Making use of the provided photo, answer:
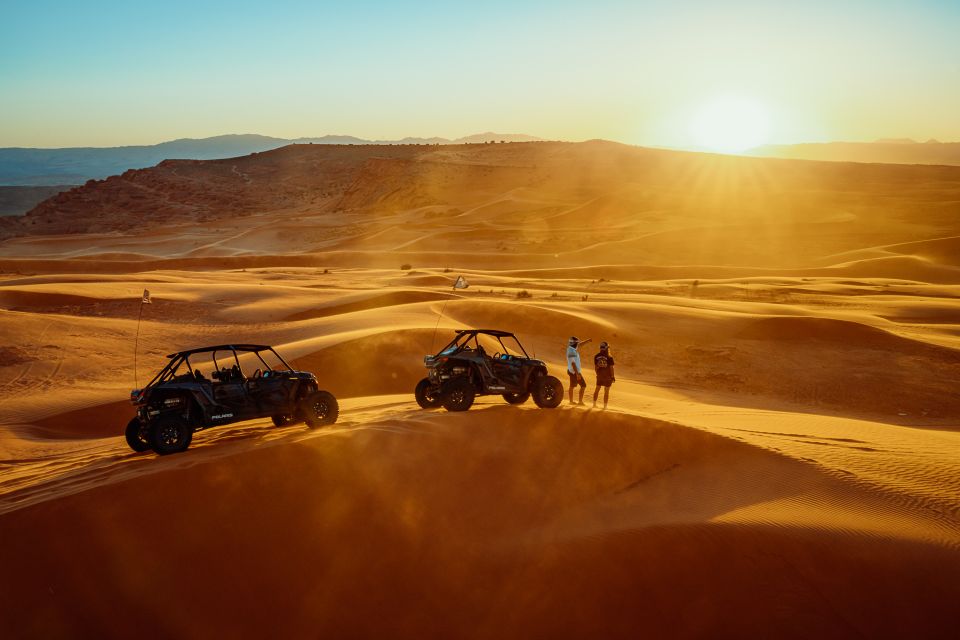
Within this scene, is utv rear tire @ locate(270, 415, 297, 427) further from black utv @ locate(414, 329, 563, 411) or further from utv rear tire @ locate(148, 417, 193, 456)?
black utv @ locate(414, 329, 563, 411)

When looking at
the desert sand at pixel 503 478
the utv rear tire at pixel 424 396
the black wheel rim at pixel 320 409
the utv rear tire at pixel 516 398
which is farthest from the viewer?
the utv rear tire at pixel 516 398

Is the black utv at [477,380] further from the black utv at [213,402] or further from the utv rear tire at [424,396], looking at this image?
the black utv at [213,402]

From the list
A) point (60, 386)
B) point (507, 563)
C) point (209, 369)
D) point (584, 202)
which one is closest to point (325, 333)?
point (209, 369)

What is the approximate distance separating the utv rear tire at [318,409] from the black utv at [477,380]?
152 cm

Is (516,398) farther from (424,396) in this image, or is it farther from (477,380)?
(424,396)

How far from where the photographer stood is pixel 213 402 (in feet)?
32.5

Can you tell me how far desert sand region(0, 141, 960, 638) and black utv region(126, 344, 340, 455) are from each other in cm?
44

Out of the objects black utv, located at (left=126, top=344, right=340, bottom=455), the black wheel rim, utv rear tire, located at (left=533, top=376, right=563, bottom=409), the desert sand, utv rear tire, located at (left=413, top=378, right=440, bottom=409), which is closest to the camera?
the desert sand

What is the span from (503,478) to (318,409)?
3.65 metres

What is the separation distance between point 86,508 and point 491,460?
460 cm

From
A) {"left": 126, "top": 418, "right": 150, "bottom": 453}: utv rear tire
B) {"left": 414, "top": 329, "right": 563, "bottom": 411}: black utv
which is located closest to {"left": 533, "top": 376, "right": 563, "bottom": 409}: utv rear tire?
{"left": 414, "top": 329, "right": 563, "bottom": 411}: black utv

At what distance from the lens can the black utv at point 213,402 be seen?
9.38 m

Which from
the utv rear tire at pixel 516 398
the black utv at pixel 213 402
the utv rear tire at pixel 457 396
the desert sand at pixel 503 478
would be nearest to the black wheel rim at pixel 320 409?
the black utv at pixel 213 402

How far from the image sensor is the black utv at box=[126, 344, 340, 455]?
30.8 ft
